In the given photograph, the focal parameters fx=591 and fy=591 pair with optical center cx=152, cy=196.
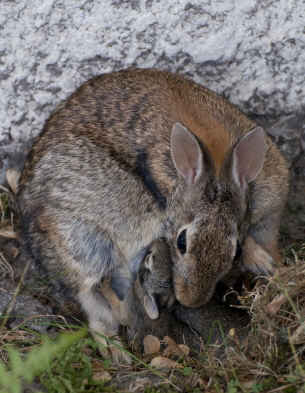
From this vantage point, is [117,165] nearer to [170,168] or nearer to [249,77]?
[170,168]

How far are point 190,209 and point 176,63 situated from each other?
57.6 inches

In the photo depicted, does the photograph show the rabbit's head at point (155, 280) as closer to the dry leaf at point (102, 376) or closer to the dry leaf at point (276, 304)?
the dry leaf at point (102, 376)

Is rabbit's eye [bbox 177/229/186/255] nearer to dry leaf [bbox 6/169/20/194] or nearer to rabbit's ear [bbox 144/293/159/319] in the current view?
rabbit's ear [bbox 144/293/159/319]

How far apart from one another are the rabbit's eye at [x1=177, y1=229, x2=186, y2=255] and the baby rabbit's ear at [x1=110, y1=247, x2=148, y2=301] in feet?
1.71

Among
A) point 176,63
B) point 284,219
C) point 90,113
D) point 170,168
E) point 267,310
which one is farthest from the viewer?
point 284,219

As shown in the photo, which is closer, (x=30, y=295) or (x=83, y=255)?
(x=83, y=255)

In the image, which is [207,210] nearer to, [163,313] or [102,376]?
[163,313]

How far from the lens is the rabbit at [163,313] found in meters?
3.88

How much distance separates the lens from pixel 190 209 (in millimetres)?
3793

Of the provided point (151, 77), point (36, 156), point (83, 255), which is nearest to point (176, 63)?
point (151, 77)

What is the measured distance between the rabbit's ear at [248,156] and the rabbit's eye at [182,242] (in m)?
0.48

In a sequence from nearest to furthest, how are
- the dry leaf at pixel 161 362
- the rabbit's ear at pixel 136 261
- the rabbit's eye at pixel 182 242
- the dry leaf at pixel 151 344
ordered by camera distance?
1. the rabbit's eye at pixel 182 242
2. the dry leaf at pixel 161 362
3. the dry leaf at pixel 151 344
4. the rabbit's ear at pixel 136 261

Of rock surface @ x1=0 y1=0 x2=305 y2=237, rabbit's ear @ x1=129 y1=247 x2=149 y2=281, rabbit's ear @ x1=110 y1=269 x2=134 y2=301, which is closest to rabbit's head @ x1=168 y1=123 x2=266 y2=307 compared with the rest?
rabbit's ear @ x1=129 y1=247 x2=149 y2=281

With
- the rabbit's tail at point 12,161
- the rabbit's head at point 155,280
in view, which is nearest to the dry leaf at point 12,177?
the rabbit's tail at point 12,161
